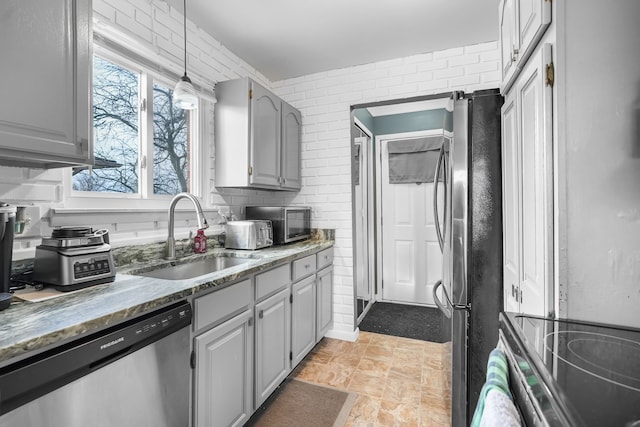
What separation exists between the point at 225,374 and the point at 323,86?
255 cm

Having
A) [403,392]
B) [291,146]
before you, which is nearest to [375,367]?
[403,392]

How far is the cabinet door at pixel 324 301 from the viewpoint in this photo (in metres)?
2.58

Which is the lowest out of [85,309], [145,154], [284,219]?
[85,309]

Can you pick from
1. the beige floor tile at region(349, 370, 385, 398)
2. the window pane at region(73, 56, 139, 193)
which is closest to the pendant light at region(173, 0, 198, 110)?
the window pane at region(73, 56, 139, 193)

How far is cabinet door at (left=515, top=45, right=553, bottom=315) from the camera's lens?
0.95 meters

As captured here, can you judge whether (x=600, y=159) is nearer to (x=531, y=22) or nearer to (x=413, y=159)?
(x=531, y=22)

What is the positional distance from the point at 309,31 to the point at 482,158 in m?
1.60

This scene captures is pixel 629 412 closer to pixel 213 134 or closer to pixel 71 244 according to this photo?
pixel 71 244

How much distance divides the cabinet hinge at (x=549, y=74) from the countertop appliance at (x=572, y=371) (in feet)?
2.37

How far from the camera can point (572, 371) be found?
604 mm

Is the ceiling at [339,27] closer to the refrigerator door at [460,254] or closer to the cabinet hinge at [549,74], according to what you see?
the refrigerator door at [460,254]

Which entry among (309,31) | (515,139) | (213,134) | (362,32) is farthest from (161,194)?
(515,139)

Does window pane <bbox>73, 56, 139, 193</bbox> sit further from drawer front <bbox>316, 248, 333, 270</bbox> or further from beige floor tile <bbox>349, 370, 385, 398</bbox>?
beige floor tile <bbox>349, 370, 385, 398</bbox>

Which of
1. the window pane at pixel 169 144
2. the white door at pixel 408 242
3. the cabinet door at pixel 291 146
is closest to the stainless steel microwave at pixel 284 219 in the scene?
the cabinet door at pixel 291 146
